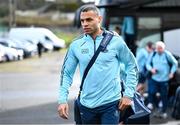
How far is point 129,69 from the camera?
630 centimetres

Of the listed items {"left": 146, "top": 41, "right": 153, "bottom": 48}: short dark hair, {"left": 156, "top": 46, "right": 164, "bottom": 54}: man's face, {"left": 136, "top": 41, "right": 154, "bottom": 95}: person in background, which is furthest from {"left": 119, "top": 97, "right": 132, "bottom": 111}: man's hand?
{"left": 146, "top": 41, "right": 153, "bottom": 48}: short dark hair

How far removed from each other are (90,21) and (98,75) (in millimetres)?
515

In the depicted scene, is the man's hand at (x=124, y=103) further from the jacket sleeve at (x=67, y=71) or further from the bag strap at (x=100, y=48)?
the jacket sleeve at (x=67, y=71)

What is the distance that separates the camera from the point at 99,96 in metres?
6.18

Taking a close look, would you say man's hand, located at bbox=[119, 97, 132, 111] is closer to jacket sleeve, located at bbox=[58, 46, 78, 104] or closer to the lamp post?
jacket sleeve, located at bbox=[58, 46, 78, 104]

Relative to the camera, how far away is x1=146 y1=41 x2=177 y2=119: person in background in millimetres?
13492

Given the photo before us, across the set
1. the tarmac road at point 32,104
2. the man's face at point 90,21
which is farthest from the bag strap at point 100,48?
the tarmac road at point 32,104

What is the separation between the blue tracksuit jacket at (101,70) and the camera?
6141mm

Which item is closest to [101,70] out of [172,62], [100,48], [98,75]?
[98,75]

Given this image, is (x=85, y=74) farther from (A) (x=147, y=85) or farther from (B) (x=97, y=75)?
(A) (x=147, y=85)

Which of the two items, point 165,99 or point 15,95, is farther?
point 15,95

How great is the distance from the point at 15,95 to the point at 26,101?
69.7 inches

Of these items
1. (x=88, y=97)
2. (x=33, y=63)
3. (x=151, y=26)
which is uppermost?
(x=88, y=97)

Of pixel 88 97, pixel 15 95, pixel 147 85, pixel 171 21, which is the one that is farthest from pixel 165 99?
pixel 88 97
